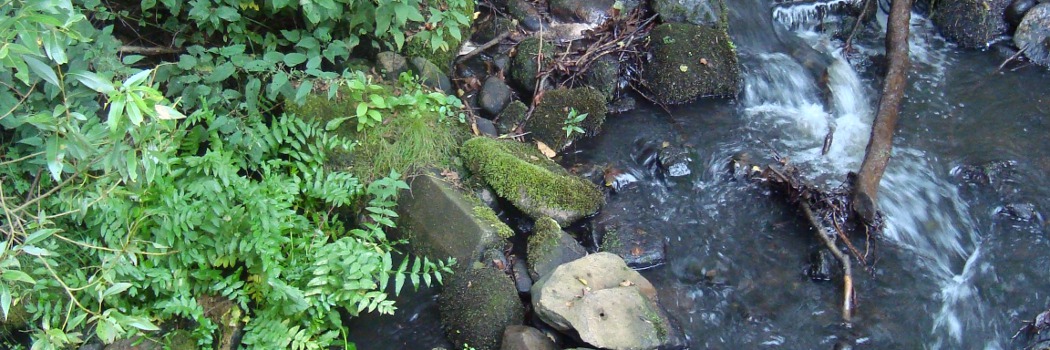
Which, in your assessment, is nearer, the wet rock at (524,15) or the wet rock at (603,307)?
the wet rock at (603,307)

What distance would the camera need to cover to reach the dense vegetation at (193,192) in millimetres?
3893

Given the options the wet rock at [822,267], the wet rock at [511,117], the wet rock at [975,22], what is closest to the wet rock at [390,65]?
the wet rock at [511,117]

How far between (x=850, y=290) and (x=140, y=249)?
4098 mm

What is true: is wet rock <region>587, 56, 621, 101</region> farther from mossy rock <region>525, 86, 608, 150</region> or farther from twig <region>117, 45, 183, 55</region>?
twig <region>117, 45, 183, 55</region>

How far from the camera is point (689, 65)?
6609 millimetres

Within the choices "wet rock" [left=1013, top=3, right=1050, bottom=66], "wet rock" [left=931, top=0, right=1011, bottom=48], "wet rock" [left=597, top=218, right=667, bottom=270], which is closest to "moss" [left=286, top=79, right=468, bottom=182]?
"wet rock" [left=597, top=218, right=667, bottom=270]

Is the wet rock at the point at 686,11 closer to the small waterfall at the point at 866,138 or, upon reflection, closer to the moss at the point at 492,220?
the small waterfall at the point at 866,138

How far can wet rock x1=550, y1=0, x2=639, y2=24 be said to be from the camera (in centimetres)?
707

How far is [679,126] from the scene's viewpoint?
6395 mm

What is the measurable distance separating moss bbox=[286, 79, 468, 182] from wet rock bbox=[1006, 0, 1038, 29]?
5.51 m

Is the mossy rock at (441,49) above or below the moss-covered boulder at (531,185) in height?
above

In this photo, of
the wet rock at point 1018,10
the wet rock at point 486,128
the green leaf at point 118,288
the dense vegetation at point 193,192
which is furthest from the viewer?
the wet rock at point 1018,10

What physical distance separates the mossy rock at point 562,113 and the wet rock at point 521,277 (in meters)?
1.40

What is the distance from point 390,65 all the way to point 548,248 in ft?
6.26
